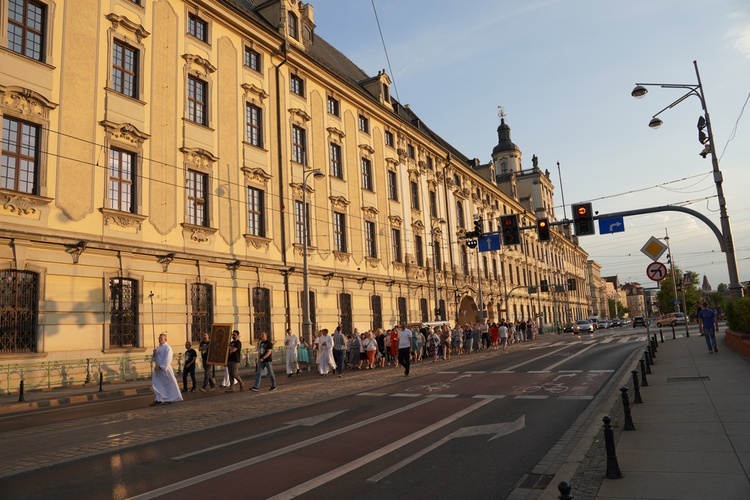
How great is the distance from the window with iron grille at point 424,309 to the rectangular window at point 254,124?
18784mm

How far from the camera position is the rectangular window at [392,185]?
39.9 metres

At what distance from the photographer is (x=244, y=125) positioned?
88.0ft

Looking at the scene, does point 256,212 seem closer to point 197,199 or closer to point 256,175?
point 256,175

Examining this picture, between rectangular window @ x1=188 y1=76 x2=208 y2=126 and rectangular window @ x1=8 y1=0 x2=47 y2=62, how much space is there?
Result: 21.1ft

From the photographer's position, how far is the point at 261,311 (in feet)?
86.0

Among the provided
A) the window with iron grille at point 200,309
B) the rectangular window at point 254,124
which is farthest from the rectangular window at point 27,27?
the window with iron grille at point 200,309

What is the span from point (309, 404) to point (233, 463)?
5.51 metres

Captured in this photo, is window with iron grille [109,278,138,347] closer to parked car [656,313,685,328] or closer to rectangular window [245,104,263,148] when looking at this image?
rectangular window [245,104,263,148]

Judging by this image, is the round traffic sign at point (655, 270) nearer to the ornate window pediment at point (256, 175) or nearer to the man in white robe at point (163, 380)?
the man in white robe at point (163, 380)

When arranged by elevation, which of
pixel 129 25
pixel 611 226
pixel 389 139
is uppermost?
pixel 389 139

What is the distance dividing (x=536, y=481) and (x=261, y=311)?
70.7ft

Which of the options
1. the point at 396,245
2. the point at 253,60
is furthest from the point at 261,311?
the point at 396,245

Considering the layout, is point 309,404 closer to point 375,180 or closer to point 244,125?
point 244,125

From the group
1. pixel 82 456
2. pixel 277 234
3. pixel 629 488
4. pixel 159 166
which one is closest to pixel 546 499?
pixel 629 488
